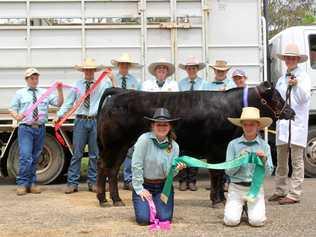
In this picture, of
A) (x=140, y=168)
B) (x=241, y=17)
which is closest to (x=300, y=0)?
(x=241, y=17)

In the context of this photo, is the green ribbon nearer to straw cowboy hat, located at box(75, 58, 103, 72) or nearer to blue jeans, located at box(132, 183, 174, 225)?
blue jeans, located at box(132, 183, 174, 225)

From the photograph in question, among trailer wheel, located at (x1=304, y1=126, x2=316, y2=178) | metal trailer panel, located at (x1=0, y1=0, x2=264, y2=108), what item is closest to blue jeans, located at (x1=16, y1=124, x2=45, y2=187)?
metal trailer panel, located at (x1=0, y1=0, x2=264, y2=108)

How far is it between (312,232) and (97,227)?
2.27 metres

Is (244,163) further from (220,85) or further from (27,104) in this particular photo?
(27,104)

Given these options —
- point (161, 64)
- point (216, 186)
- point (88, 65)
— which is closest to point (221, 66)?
point (161, 64)

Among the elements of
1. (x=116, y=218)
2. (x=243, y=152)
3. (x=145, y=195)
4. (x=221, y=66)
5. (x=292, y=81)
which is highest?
(x=221, y=66)

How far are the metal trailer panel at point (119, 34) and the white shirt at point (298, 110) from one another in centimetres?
187

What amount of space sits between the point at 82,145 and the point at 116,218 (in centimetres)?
231

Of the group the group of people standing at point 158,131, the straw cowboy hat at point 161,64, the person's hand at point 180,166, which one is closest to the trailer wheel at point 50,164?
the group of people standing at point 158,131

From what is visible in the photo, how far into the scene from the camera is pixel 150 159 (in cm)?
675

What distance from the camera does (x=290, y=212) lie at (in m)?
7.37

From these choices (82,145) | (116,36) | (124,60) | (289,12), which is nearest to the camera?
(124,60)

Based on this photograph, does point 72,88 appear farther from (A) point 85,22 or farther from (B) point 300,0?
(B) point 300,0

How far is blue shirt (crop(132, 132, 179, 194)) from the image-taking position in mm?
6707
